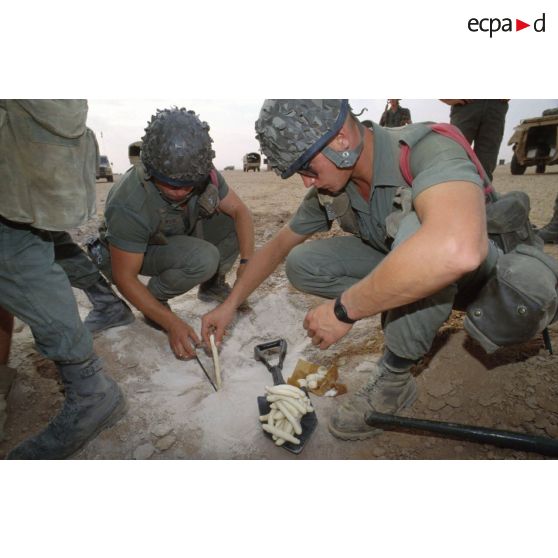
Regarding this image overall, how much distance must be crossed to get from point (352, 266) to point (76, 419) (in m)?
1.53

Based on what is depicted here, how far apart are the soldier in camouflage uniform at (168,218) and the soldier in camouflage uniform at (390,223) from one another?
0.47 metres

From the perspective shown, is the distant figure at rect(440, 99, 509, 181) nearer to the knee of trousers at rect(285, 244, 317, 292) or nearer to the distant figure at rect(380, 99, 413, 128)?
the knee of trousers at rect(285, 244, 317, 292)

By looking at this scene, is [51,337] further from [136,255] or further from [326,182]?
[326,182]

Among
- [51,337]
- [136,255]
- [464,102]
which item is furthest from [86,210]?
[464,102]

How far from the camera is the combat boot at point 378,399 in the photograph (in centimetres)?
169

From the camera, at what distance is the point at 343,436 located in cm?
169

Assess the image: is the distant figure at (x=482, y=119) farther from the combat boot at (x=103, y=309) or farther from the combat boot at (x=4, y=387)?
the combat boot at (x=4, y=387)

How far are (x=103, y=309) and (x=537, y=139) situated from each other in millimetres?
8959

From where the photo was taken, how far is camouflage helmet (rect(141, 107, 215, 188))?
1971 mm

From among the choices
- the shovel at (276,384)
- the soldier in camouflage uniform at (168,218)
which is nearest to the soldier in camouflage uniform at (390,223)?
the shovel at (276,384)

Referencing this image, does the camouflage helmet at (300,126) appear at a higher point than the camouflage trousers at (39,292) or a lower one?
higher

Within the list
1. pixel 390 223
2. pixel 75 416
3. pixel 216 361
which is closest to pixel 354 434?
pixel 216 361

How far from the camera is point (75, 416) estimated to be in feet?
5.37

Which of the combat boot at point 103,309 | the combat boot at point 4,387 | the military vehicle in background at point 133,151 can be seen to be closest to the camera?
the combat boot at point 4,387
